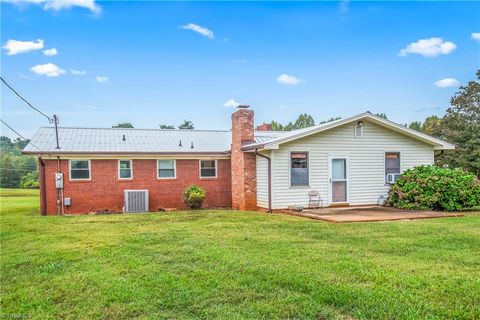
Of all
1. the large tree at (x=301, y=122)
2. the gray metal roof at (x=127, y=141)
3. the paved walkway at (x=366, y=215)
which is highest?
the large tree at (x=301, y=122)

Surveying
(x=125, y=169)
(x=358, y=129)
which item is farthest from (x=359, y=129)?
(x=125, y=169)

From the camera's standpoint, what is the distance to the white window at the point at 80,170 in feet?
50.1

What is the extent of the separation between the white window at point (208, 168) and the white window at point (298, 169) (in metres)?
4.62

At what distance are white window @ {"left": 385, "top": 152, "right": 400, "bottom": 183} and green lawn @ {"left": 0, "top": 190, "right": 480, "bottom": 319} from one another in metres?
5.50

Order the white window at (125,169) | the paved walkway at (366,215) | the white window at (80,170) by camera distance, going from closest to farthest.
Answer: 1. the paved walkway at (366,215)
2. the white window at (80,170)
3. the white window at (125,169)

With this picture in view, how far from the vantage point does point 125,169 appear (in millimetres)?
15945

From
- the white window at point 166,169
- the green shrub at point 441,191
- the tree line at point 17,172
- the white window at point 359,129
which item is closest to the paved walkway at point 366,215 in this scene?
the green shrub at point 441,191

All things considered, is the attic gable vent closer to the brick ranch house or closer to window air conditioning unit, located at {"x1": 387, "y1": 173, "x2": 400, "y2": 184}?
the brick ranch house

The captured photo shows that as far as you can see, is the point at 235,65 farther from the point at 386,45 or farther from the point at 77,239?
the point at 77,239

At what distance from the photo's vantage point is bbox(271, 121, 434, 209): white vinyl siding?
1345 centimetres

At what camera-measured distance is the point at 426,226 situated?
9109mm

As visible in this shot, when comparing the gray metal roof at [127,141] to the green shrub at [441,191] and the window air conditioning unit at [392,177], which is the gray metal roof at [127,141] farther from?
the green shrub at [441,191]

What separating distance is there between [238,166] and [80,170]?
20.8 feet

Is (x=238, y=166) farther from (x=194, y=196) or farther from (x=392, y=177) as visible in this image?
(x=392, y=177)
